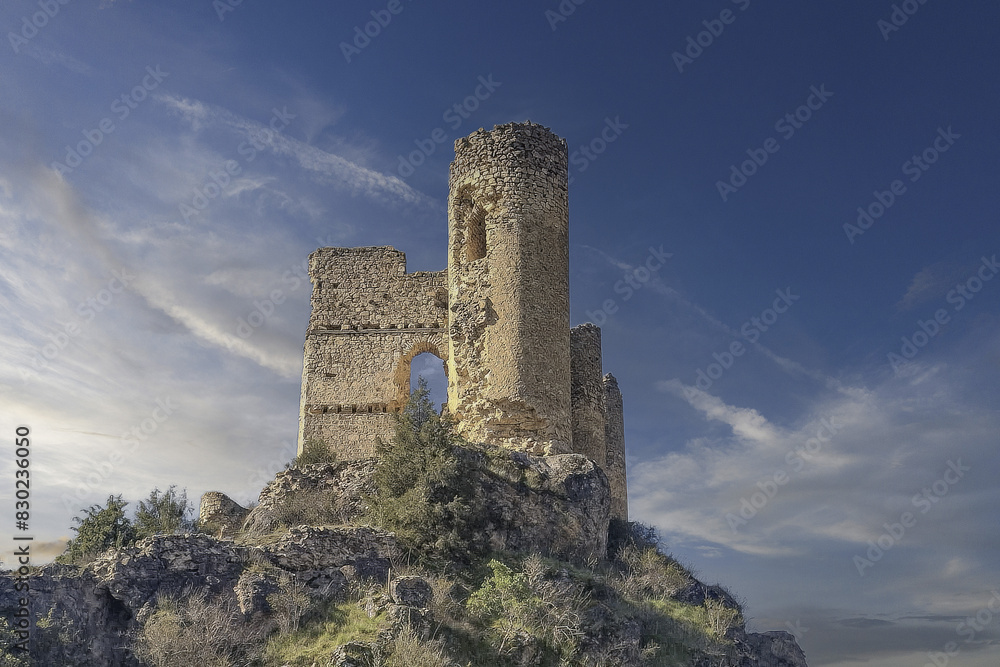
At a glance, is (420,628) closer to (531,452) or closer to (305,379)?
(531,452)

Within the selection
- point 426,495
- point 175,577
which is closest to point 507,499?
point 426,495

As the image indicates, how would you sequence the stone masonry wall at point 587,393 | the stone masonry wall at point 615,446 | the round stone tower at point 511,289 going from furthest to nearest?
the stone masonry wall at point 615,446 → the stone masonry wall at point 587,393 → the round stone tower at point 511,289

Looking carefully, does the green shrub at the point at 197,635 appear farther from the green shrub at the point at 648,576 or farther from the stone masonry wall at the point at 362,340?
the stone masonry wall at the point at 362,340

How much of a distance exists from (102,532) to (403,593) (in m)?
6.26

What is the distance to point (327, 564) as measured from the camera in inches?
485

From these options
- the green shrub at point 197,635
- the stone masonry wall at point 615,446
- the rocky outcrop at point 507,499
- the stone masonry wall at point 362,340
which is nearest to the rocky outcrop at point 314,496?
the rocky outcrop at point 507,499

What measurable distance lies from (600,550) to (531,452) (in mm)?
2392

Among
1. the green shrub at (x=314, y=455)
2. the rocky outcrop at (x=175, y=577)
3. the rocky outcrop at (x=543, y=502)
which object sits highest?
the green shrub at (x=314, y=455)

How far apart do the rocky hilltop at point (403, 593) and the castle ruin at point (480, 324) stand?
68.7 inches

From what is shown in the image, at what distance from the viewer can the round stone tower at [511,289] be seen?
55.9ft

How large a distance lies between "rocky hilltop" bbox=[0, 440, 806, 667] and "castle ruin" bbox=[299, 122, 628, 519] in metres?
1.75

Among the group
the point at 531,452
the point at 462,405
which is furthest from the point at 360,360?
the point at 531,452

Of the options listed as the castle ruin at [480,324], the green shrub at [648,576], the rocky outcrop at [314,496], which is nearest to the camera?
the green shrub at [648,576]

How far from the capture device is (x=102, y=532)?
569 inches
